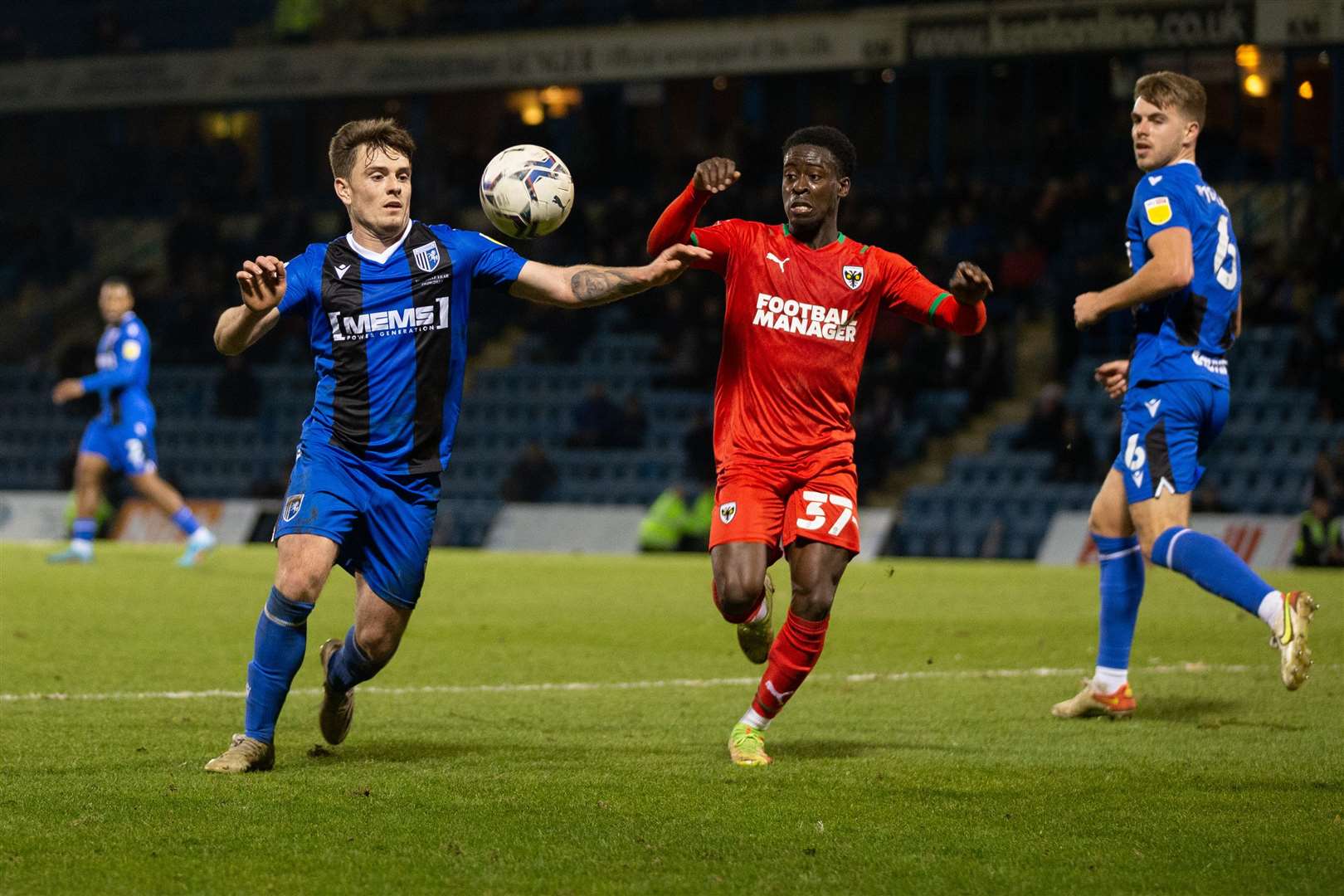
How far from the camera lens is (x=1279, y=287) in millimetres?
22516

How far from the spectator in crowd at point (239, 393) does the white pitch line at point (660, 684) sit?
19.2 meters

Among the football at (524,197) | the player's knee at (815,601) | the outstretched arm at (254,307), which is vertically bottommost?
the player's knee at (815,601)

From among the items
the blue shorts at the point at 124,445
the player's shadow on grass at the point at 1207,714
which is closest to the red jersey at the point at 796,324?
the player's shadow on grass at the point at 1207,714

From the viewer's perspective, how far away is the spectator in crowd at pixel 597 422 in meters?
24.8

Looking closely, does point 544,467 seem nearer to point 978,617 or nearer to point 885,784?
point 978,617

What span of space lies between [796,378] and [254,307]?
83.3 inches

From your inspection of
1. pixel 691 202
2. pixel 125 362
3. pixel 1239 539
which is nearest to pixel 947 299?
pixel 691 202

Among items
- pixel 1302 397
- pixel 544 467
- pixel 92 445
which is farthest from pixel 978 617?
pixel 544 467

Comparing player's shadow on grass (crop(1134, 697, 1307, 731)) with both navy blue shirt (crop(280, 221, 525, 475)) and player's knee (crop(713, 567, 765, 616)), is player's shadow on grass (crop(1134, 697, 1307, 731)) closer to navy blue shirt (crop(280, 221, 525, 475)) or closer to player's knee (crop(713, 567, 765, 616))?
player's knee (crop(713, 567, 765, 616))

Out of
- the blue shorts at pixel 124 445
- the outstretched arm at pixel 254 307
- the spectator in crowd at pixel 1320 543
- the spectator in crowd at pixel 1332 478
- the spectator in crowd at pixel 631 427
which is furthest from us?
the spectator in crowd at pixel 631 427

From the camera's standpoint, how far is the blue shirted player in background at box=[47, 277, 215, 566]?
16.4 m

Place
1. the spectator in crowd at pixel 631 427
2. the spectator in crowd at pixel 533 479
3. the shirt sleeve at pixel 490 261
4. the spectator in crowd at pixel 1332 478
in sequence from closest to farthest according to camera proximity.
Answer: the shirt sleeve at pixel 490 261 < the spectator in crowd at pixel 1332 478 < the spectator in crowd at pixel 533 479 < the spectator in crowd at pixel 631 427

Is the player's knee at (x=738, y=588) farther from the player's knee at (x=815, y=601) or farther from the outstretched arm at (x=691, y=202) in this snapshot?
the outstretched arm at (x=691, y=202)

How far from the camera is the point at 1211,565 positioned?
7215 millimetres
